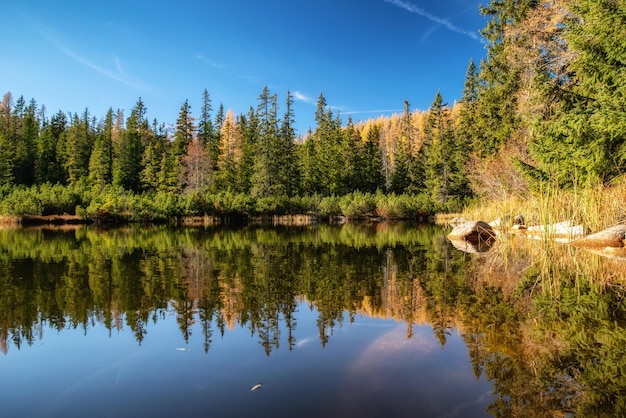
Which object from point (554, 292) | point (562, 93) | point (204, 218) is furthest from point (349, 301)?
point (204, 218)

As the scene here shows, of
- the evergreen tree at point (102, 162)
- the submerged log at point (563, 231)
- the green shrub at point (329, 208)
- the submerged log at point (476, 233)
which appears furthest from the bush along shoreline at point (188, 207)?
the submerged log at point (563, 231)

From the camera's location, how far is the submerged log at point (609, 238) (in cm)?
1078

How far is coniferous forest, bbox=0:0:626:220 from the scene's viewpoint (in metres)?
12.3

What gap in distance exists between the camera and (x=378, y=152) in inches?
2482

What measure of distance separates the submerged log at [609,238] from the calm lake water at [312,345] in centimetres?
388

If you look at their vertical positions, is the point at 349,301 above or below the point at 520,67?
below

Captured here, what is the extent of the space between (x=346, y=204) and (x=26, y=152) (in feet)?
146

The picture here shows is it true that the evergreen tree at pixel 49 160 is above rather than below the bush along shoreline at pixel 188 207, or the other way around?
above

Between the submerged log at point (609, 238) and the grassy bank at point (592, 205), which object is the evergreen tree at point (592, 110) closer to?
the grassy bank at point (592, 205)

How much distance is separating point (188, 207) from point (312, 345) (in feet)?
121

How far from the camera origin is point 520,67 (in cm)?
2414

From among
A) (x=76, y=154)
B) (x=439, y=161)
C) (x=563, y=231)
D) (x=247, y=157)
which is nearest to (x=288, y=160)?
(x=247, y=157)

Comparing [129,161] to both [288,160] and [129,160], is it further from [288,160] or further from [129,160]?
[288,160]

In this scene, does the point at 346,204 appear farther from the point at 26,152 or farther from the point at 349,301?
the point at 26,152
